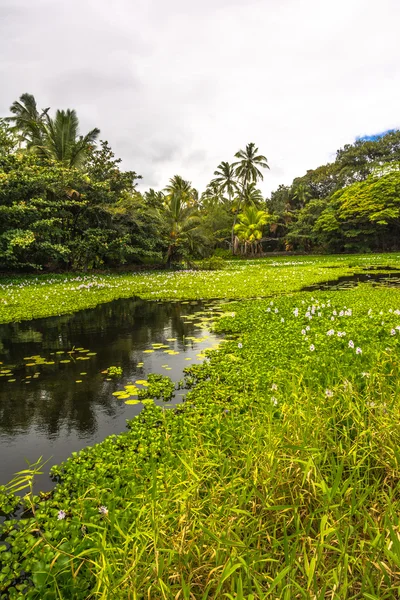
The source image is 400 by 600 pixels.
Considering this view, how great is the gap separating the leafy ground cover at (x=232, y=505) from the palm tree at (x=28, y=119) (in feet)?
91.5

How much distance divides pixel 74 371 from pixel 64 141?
80.6 feet

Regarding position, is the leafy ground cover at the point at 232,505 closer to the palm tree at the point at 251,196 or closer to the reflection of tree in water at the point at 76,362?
the reflection of tree in water at the point at 76,362

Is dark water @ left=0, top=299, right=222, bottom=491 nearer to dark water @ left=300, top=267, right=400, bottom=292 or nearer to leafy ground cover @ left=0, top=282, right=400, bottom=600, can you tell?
leafy ground cover @ left=0, top=282, right=400, bottom=600

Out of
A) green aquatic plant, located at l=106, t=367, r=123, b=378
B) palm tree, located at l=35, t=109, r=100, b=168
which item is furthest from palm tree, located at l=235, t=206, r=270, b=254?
green aquatic plant, located at l=106, t=367, r=123, b=378

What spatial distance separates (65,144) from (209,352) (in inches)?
975

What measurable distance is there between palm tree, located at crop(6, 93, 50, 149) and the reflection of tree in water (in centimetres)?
2067

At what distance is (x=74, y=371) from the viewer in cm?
585

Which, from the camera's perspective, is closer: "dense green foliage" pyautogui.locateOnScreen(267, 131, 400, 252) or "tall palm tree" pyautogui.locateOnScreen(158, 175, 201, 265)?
"tall palm tree" pyautogui.locateOnScreen(158, 175, 201, 265)

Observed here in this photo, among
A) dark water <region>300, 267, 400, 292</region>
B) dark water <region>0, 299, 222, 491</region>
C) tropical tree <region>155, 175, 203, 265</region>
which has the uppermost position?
tropical tree <region>155, 175, 203, 265</region>

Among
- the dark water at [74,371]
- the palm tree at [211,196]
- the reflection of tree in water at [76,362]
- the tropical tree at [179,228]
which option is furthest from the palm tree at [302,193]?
the dark water at [74,371]


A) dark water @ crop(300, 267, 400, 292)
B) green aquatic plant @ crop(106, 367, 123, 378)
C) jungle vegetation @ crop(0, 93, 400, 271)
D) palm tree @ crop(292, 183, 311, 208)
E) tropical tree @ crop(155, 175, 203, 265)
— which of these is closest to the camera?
green aquatic plant @ crop(106, 367, 123, 378)

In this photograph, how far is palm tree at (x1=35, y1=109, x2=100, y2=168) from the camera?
24.7 meters

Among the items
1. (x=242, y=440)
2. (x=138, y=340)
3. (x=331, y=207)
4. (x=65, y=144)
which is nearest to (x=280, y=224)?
(x=331, y=207)

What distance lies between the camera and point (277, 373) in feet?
15.4
